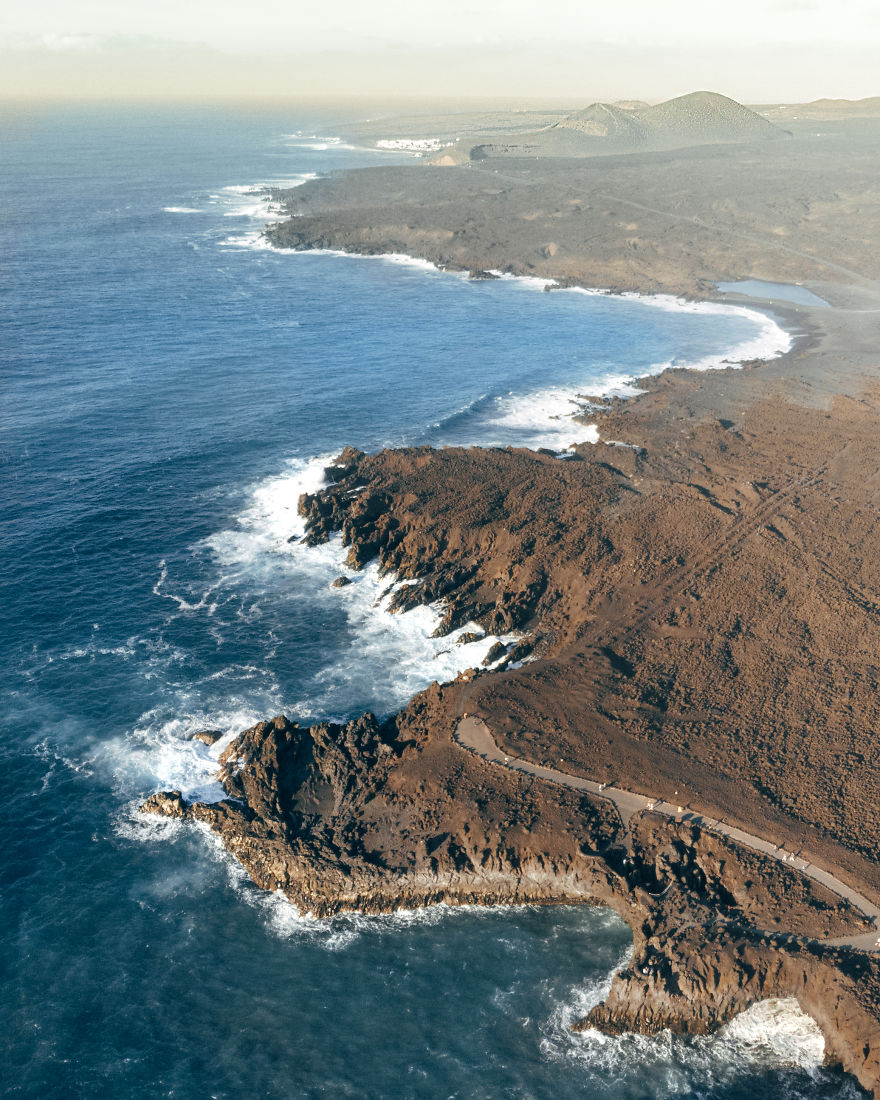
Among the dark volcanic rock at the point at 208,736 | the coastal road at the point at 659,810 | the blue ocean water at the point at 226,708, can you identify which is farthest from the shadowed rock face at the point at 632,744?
the dark volcanic rock at the point at 208,736

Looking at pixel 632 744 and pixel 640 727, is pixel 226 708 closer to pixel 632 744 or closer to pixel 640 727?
pixel 632 744

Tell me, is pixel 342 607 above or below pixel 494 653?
below

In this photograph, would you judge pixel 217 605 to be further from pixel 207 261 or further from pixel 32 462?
pixel 207 261

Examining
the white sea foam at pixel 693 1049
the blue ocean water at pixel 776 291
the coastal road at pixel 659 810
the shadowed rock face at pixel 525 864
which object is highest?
the blue ocean water at pixel 776 291

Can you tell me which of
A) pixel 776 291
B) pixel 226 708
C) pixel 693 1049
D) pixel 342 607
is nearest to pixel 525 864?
pixel 693 1049

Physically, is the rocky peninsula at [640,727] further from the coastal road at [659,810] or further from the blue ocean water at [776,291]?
the blue ocean water at [776,291]
